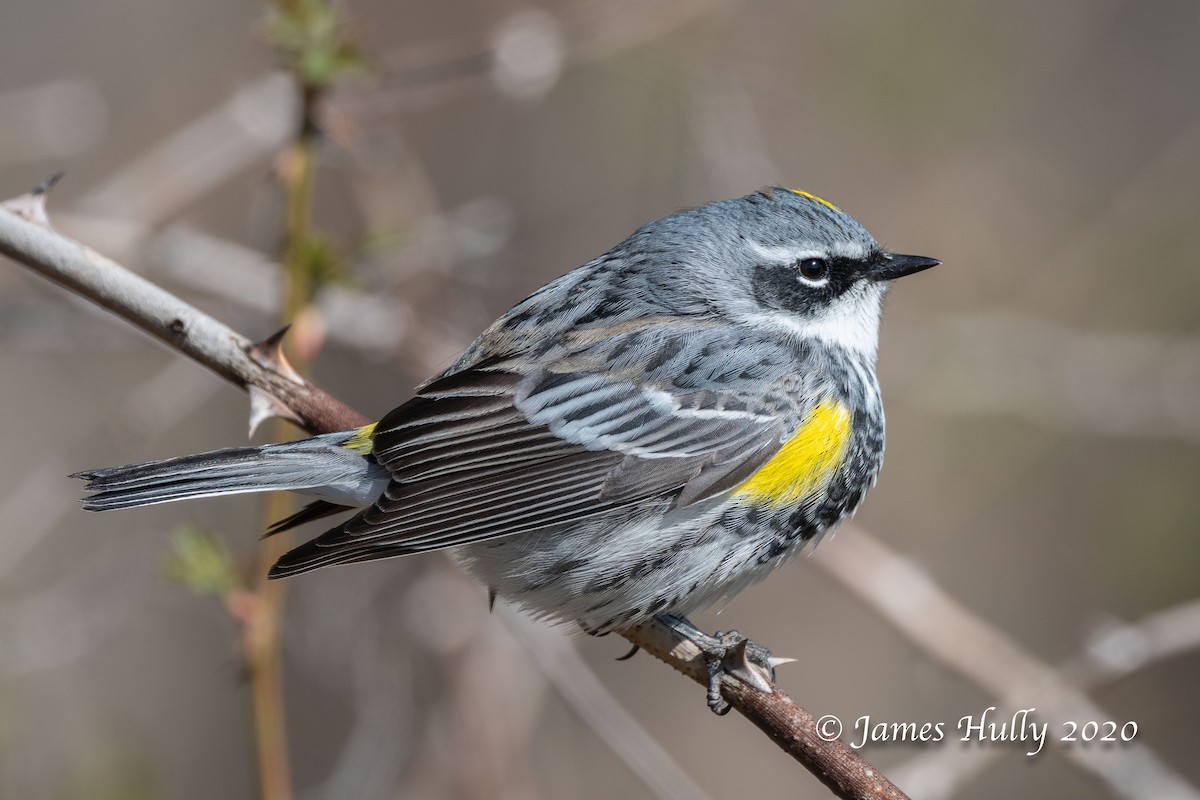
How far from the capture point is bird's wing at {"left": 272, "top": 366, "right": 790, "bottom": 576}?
12.2 feet

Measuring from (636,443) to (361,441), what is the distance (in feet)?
2.93

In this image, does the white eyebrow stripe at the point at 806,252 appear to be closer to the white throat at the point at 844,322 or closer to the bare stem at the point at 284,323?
the white throat at the point at 844,322

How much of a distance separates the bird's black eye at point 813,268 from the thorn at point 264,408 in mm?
1920

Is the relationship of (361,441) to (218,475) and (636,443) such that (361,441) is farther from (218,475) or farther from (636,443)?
(636,443)

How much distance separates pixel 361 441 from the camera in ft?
12.4

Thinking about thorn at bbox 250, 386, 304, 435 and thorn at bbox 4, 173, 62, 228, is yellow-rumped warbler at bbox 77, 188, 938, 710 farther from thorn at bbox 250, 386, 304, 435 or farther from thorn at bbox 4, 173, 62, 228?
thorn at bbox 4, 173, 62, 228

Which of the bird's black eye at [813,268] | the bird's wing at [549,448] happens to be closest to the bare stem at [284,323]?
the bird's wing at [549,448]

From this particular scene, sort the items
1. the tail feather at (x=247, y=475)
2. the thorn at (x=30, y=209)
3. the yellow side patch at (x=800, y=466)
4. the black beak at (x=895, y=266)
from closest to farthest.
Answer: the thorn at (x=30, y=209) < the tail feather at (x=247, y=475) < the yellow side patch at (x=800, y=466) < the black beak at (x=895, y=266)

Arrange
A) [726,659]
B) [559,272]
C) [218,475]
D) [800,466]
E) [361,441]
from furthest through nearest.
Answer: [559,272], [800,466], [361,441], [218,475], [726,659]

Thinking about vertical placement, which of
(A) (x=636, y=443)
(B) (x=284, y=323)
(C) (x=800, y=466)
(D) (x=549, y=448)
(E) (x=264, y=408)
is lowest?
(C) (x=800, y=466)

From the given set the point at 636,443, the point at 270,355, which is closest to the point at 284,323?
the point at 270,355

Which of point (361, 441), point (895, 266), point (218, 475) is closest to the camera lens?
point (218, 475)

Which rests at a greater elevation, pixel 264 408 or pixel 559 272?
pixel 559 272

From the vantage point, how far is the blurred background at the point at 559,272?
17.7ft
